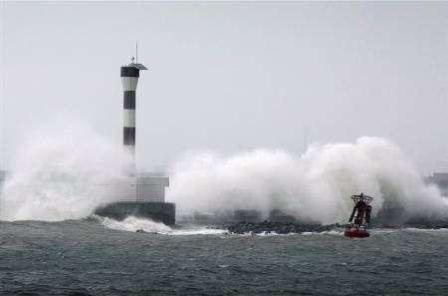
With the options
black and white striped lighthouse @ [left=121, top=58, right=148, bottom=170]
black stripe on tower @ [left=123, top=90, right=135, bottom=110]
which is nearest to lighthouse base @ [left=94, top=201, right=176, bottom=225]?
black and white striped lighthouse @ [left=121, top=58, right=148, bottom=170]

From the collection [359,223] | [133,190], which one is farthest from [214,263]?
[133,190]

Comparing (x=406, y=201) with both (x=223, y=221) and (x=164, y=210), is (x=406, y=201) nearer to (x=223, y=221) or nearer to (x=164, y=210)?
(x=223, y=221)

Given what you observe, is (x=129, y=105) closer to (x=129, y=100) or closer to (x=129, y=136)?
(x=129, y=100)

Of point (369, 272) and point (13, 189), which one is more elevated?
point (13, 189)

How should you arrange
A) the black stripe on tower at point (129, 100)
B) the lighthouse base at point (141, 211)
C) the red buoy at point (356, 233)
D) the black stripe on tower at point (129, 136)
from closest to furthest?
the red buoy at point (356, 233) < the lighthouse base at point (141, 211) < the black stripe on tower at point (129, 136) < the black stripe on tower at point (129, 100)

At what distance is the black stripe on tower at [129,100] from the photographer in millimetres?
60500

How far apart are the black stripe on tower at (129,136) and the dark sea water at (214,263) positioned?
10.4 metres

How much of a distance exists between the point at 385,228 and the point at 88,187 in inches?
802

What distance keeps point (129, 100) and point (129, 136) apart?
8.63 ft

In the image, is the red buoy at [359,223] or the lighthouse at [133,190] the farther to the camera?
the lighthouse at [133,190]

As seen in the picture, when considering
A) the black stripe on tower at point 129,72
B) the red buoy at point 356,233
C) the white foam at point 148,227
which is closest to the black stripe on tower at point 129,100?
the black stripe on tower at point 129,72

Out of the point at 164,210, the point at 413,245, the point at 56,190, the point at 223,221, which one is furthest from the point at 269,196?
the point at 413,245

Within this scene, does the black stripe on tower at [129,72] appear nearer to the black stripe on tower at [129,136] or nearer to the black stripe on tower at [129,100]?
the black stripe on tower at [129,100]

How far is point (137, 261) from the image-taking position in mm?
37531
